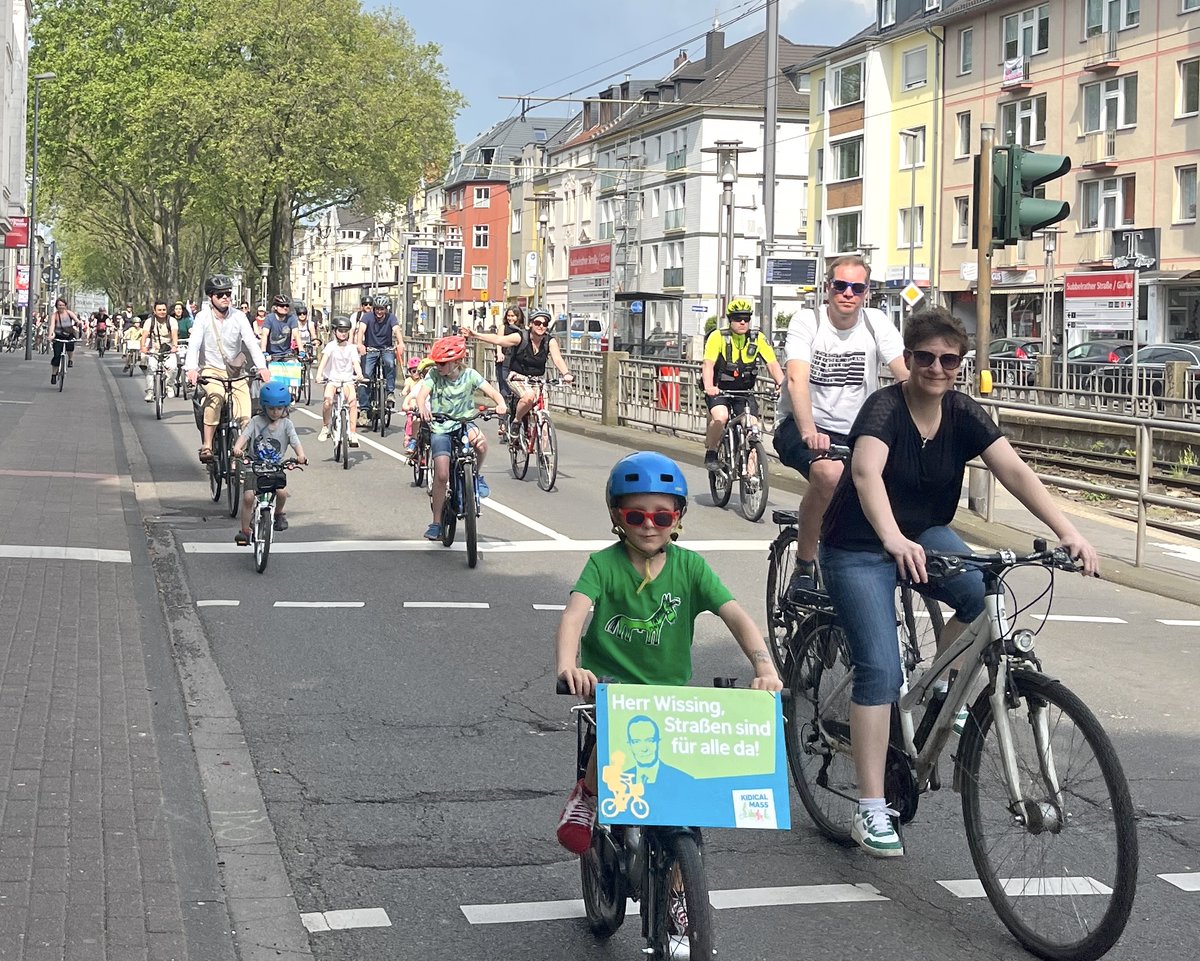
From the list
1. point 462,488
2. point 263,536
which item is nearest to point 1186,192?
point 462,488

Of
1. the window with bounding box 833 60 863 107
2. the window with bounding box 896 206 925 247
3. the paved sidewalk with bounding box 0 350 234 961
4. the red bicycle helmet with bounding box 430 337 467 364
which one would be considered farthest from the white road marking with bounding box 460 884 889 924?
the window with bounding box 833 60 863 107

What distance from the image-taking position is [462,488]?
1200cm

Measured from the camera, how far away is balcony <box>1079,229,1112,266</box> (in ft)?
161

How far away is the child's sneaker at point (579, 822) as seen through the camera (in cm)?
425

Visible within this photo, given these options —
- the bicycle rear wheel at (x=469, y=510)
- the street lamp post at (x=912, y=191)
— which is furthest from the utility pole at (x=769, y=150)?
the street lamp post at (x=912, y=191)

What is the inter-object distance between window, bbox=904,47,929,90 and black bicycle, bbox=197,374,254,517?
1905 inches

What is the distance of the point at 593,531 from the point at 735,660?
530 cm

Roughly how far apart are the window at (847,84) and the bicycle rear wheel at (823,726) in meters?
59.8

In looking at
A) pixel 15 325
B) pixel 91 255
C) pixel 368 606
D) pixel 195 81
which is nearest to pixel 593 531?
pixel 368 606

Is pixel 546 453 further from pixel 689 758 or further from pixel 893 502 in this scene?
pixel 689 758

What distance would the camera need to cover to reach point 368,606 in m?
9.95

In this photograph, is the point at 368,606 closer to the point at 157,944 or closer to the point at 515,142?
the point at 157,944

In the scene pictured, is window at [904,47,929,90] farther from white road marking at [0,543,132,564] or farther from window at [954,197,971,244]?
white road marking at [0,543,132,564]

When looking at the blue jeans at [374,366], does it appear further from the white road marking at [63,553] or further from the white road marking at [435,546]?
the white road marking at [63,553]
